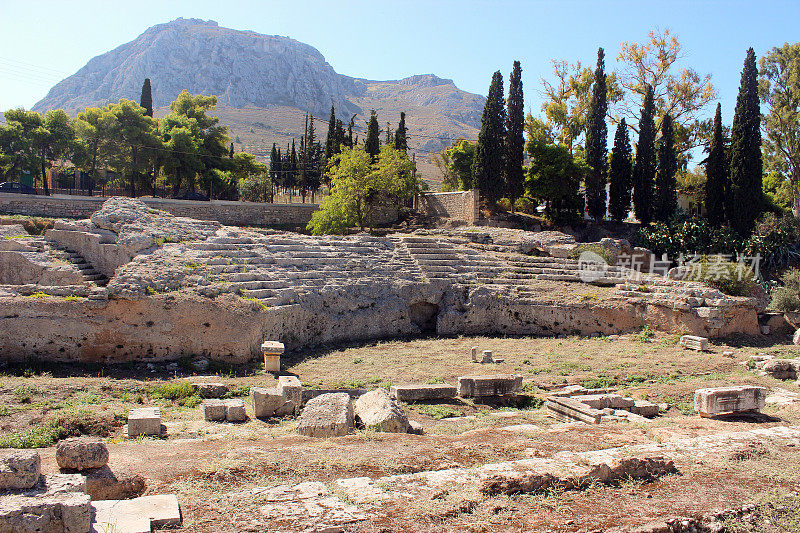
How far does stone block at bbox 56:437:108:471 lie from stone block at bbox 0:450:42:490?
2.81ft

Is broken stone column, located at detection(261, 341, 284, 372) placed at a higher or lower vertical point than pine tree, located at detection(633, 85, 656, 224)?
lower

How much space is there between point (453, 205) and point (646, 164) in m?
11.3

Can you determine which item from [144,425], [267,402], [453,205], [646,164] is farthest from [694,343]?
[453,205]

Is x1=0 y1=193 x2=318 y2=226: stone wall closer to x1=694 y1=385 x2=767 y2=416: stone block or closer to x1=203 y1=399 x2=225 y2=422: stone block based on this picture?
x1=203 y1=399 x2=225 y2=422: stone block

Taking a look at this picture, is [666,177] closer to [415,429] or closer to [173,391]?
[415,429]

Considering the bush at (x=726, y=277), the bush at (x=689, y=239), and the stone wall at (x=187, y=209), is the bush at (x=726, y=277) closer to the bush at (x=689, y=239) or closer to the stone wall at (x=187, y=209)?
the bush at (x=689, y=239)

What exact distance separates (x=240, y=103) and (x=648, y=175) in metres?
116

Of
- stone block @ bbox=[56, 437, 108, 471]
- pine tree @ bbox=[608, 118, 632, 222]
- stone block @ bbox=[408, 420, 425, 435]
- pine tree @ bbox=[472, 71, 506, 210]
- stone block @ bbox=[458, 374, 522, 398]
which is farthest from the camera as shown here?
pine tree @ bbox=[608, 118, 632, 222]

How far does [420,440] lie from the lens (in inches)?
323

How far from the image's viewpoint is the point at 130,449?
24.4ft

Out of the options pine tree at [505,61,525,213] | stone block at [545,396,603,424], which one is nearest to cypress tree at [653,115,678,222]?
pine tree at [505,61,525,213]

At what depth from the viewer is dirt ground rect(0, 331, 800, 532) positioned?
5.82 metres

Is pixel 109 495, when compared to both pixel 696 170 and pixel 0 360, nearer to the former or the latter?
pixel 0 360

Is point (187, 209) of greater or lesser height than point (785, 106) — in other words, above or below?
below
